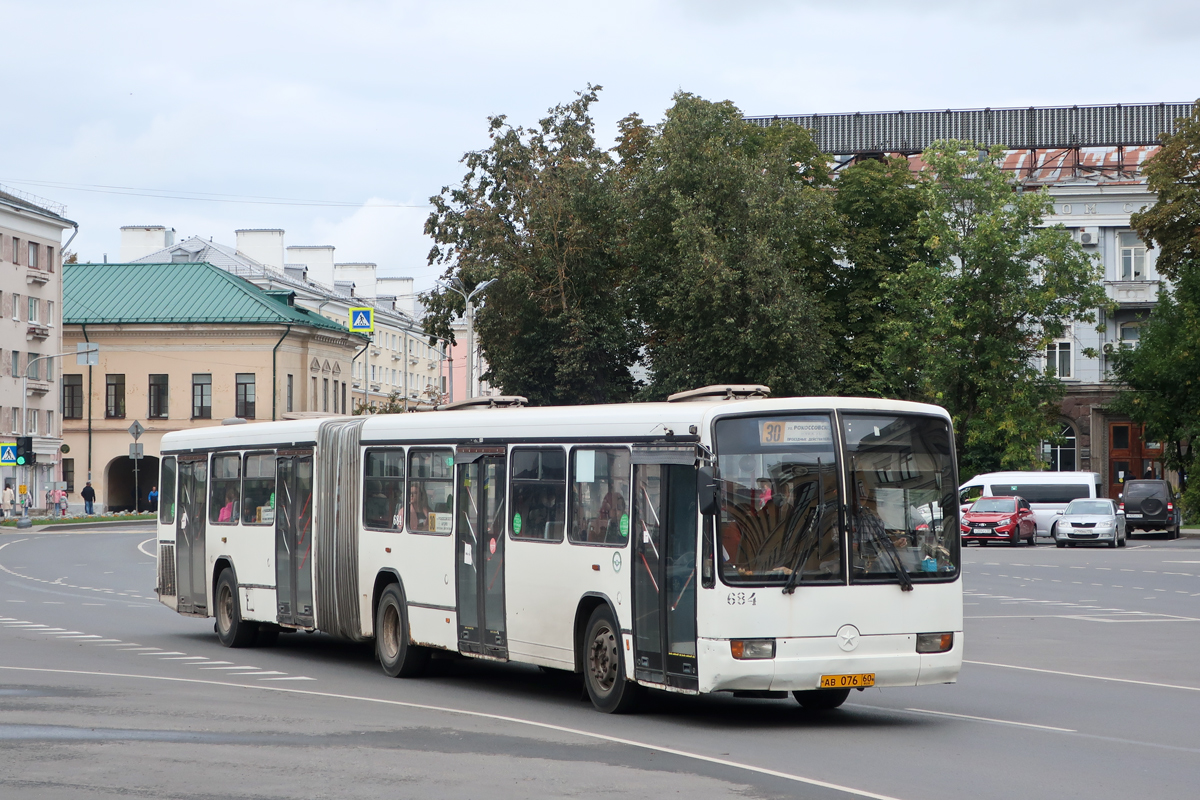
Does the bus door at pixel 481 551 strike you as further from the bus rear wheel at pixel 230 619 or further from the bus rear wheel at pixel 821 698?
the bus rear wheel at pixel 230 619

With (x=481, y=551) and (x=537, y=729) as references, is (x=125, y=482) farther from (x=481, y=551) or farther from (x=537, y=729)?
(x=537, y=729)

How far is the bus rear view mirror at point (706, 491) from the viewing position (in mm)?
12141

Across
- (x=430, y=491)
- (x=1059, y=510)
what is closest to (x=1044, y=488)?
(x=1059, y=510)

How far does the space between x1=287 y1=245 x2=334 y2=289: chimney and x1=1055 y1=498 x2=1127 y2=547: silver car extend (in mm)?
77147

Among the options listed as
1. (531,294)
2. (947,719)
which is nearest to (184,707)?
(947,719)

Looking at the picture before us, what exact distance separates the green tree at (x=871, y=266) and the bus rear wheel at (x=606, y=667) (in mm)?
48626

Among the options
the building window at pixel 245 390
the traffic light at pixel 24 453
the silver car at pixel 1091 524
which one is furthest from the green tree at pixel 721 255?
the building window at pixel 245 390

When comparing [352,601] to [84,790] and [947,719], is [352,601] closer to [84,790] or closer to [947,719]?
[947,719]

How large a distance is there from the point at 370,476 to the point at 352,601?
1.33 metres

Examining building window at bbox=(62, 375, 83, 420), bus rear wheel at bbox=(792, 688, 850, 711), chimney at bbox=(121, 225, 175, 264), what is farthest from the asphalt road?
chimney at bbox=(121, 225, 175, 264)

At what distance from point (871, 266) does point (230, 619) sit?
46187 millimetres

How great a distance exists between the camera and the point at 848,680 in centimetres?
1227

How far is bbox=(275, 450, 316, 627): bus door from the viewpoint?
1859 cm

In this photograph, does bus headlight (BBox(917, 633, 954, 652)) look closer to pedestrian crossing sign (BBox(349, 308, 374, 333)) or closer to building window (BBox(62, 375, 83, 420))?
pedestrian crossing sign (BBox(349, 308, 374, 333))
